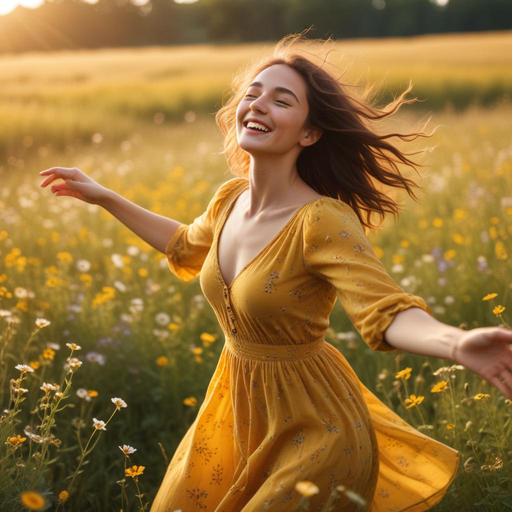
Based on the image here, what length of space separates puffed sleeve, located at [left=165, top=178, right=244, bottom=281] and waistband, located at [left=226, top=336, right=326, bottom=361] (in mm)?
474

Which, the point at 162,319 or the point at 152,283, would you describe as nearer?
the point at 162,319

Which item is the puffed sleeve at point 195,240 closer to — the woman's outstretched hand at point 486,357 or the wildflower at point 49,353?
the wildflower at point 49,353

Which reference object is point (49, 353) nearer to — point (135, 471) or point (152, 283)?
point (135, 471)

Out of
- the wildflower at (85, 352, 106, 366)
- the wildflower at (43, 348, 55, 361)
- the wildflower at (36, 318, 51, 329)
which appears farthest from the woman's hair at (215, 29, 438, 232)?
the wildflower at (85, 352, 106, 366)

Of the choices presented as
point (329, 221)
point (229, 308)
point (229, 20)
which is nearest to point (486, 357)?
point (329, 221)

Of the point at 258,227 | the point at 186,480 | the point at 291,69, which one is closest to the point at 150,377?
the point at 186,480

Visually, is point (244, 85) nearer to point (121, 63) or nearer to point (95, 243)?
point (95, 243)

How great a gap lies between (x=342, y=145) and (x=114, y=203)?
84 cm

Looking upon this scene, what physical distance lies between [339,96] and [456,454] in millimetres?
1131

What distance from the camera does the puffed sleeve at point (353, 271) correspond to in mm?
1530

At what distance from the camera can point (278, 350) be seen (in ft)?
6.23

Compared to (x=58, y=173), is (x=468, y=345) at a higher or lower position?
lower

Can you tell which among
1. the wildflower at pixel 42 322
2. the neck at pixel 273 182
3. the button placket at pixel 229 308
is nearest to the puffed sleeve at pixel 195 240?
the neck at pixel 273 182

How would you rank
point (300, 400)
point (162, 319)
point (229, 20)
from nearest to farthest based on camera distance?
1. point (300, 400)
2. point (162, 319)
3. point (229, 20)
